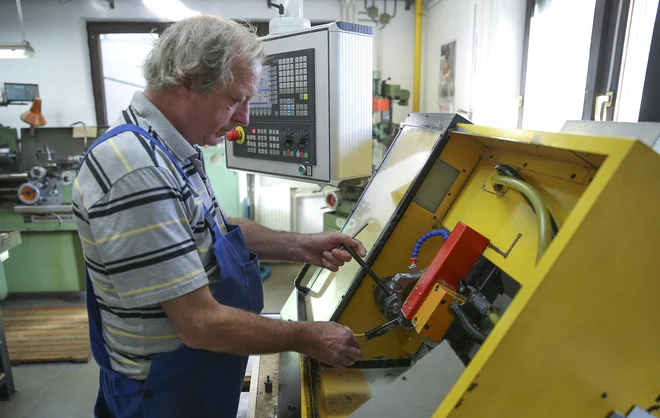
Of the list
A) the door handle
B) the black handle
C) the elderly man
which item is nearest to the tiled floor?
the black handle

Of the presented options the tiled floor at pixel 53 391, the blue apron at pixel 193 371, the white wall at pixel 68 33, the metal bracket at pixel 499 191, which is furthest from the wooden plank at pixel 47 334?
the metal bracket at pixel 499 191

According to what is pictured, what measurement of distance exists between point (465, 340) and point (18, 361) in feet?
9.26

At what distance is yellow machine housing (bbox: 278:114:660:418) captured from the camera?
0.50 metres

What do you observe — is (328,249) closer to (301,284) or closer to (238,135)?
(301,284)

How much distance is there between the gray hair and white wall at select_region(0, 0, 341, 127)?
10.1 feet

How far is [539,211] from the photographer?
69 centimetres

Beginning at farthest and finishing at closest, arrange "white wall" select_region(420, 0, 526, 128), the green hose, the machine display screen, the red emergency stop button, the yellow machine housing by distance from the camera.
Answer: "white wall" select_region(420, 0, 526, 128) → the red emergency stop button → the machine display screen → the green hose → the yellow machine housing

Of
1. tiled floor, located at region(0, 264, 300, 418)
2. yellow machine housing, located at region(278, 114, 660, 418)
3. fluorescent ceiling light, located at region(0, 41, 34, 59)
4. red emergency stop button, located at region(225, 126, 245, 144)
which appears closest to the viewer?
yellow machine housing, located at region(278, 114, 660, 418)

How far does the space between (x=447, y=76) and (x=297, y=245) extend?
2485mm

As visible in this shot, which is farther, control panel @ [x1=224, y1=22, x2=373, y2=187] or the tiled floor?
the tiled floor

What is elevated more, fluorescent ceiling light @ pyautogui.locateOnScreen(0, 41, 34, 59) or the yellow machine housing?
fluorescent ceiling light @ pyautogui.locateOnScreen(0, 41, 34, 59)

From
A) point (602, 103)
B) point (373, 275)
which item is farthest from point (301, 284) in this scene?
point (602, 103)

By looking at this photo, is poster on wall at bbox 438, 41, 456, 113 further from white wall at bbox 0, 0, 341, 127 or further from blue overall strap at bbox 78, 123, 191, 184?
blue overall strap at bbox 78, 123, 191, 184

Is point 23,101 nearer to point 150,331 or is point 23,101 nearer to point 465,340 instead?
point 150,331
